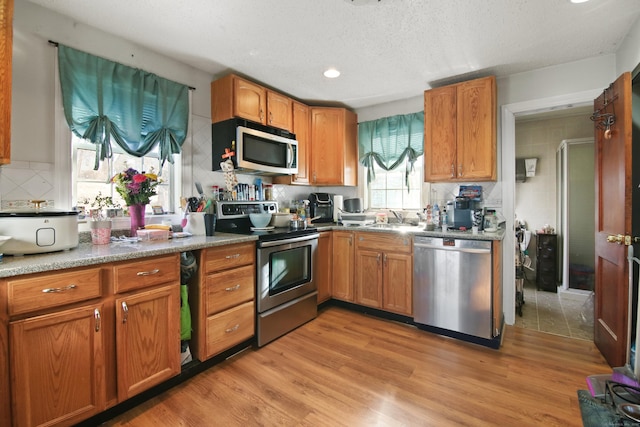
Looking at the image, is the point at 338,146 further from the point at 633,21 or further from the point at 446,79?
the point at 633,21

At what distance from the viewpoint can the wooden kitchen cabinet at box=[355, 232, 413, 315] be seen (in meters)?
2.83

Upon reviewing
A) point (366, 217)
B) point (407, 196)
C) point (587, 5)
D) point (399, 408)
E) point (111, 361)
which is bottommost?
point (399, 408)

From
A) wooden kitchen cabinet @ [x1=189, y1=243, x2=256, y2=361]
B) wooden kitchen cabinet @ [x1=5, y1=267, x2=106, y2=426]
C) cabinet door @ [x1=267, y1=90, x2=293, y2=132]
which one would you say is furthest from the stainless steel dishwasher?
wooden kitchen cabinet @ [x1=5, y1=267, x2=106, y2=426]

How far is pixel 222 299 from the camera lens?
2.14 metres

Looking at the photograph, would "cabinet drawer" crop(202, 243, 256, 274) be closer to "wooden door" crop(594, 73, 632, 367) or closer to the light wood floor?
the light wood floor

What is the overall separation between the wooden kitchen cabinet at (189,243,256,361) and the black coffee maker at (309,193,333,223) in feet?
4.59

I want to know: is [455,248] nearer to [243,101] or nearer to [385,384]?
[385,384]

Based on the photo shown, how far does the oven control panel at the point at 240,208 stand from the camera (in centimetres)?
264

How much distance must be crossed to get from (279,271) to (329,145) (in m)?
1.78

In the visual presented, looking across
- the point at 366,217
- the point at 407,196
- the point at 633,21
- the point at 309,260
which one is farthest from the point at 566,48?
the point at 309,260

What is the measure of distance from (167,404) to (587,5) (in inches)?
139

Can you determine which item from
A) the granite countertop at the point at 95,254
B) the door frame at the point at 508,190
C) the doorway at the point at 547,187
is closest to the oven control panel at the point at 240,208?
the granite countertop at the point at 95,254

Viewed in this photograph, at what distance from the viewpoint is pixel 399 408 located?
1.71 meters

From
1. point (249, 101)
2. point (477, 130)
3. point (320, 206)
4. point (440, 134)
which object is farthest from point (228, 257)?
point (477, 130)
